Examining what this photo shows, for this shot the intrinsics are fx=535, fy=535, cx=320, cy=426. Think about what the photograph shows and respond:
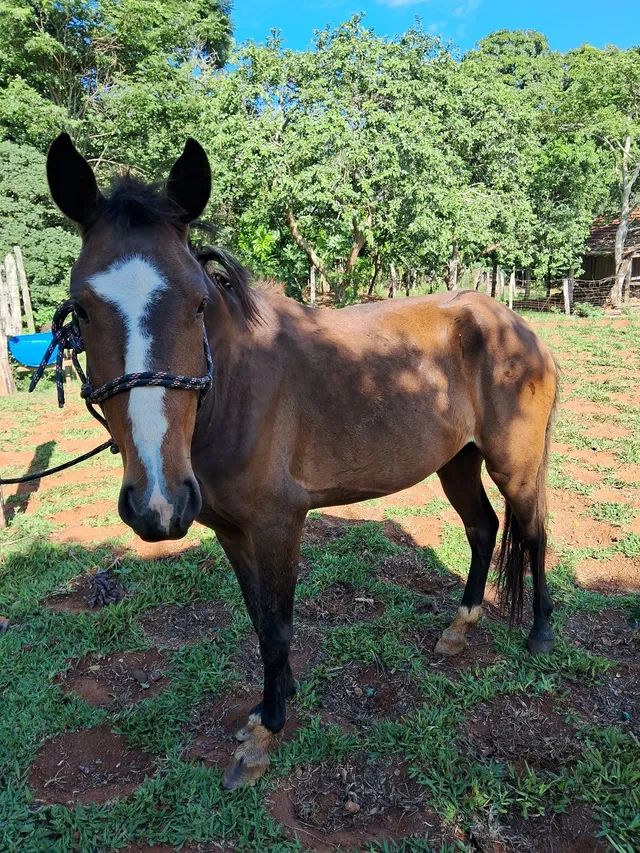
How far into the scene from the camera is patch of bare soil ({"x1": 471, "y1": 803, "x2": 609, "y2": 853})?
1.94 meters

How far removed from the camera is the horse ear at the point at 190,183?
1.80 m

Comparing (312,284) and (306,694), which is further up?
(312,284)

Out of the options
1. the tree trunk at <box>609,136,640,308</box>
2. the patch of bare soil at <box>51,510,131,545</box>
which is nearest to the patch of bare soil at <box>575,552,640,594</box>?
the patch of bare soil at <box>51,510,131,545</box>

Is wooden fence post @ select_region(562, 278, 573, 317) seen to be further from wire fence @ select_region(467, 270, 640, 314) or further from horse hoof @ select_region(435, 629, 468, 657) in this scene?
horse hoof @ select_region(435, 629, 468, 657)

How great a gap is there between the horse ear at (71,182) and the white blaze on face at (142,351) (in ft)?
1.12

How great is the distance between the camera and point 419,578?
12.4ft

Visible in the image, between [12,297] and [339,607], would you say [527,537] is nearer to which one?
[339,607]

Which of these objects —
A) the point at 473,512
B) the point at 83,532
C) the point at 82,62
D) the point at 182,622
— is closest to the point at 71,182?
the point at 182,622

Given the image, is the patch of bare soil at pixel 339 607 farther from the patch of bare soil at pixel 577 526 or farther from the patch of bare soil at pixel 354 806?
the patch of bare soil at pixel 577 526

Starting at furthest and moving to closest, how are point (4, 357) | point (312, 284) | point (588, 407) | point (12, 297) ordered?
point (312, 284) < point (12, 297) < point (4, 357) < point (588, 407)

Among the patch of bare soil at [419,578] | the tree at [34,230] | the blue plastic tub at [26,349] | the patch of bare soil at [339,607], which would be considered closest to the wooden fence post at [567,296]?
the tree at [34,230]

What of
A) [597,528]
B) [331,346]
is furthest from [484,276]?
[331,346]

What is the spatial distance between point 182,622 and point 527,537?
215 centimetres

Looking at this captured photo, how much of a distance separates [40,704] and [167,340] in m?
2.21
